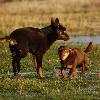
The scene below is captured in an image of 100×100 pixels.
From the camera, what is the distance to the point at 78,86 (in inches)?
546

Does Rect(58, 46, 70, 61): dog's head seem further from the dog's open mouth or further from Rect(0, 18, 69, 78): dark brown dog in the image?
Rect(0, 18, 69, 78): dark brown dog

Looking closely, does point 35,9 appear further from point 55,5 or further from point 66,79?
point 66,79

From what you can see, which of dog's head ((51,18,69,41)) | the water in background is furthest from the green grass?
the water in background

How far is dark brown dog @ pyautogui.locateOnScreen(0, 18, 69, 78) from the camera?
15469 mm

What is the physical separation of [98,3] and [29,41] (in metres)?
41.5

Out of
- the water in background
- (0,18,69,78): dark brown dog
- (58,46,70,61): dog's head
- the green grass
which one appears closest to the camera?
the green grass

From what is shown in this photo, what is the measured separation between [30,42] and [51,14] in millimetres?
30384

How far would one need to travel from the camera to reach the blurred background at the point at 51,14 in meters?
34.3

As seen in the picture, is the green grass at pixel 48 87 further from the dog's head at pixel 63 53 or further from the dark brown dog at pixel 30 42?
the dog's head at pixel 63 53

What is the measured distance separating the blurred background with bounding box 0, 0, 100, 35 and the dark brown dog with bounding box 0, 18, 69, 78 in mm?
14102

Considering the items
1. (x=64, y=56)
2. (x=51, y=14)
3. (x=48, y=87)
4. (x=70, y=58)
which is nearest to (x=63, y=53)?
(x=64, y=56)

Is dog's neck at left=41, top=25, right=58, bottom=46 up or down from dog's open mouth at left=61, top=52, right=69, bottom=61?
up

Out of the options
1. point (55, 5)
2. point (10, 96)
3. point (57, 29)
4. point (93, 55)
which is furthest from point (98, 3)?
point (10, 96)

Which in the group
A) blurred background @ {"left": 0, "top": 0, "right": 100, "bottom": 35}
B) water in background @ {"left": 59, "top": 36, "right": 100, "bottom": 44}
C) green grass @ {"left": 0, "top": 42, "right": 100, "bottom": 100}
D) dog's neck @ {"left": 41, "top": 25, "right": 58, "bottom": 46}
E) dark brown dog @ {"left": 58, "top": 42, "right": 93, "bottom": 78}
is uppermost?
dog's neck @ {"left": 41, "top": 25, "right": 58, "bottom": 46}
